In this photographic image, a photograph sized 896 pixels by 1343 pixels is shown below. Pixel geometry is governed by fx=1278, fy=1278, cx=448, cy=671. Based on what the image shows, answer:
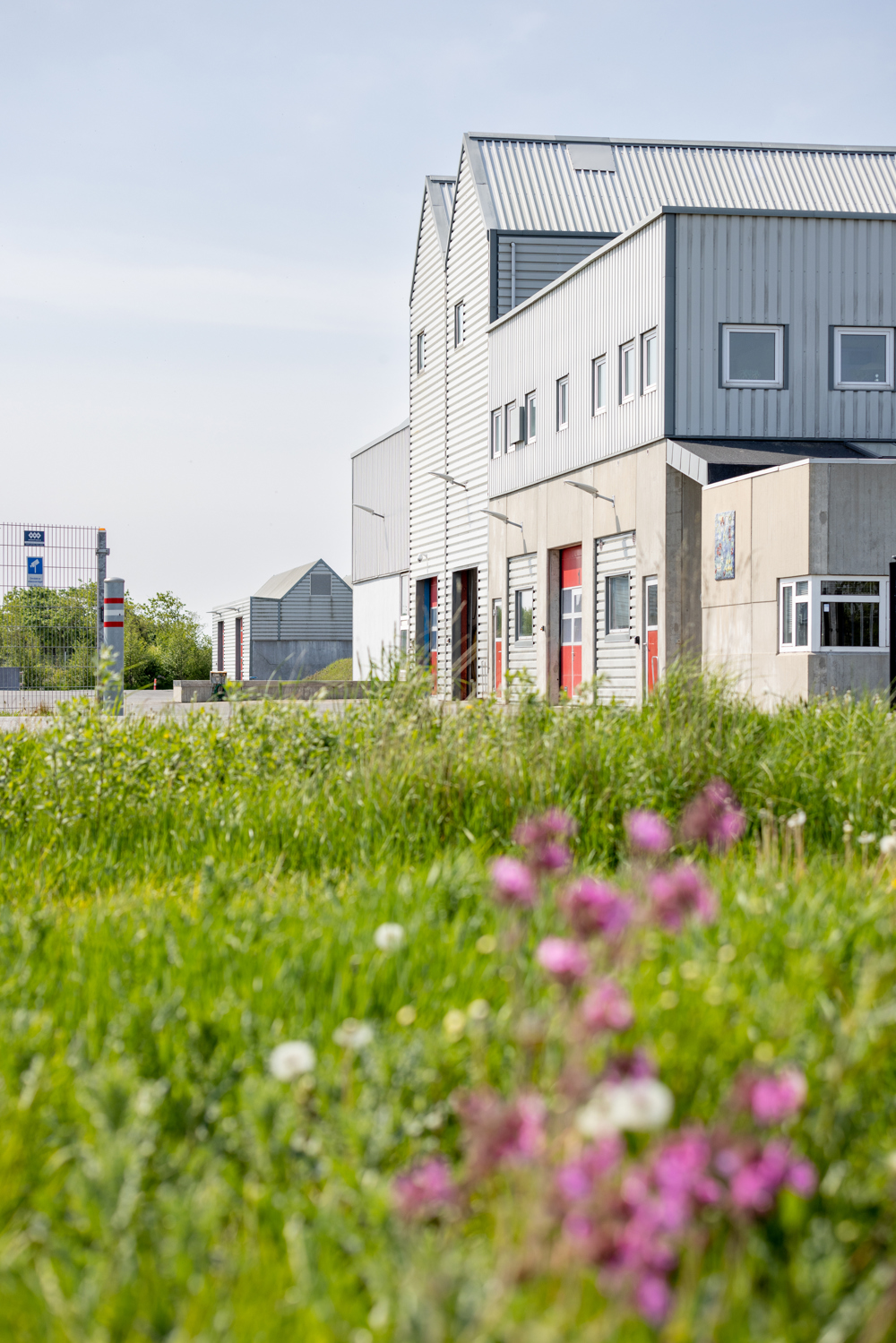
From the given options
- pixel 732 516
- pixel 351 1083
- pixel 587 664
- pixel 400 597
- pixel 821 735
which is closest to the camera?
pixel 351 1083

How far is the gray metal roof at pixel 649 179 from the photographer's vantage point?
101ft

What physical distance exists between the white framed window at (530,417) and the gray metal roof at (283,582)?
1720 inches

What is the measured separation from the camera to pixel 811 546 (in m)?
17.4

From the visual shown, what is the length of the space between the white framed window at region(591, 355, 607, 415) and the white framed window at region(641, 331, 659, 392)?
5.86ft

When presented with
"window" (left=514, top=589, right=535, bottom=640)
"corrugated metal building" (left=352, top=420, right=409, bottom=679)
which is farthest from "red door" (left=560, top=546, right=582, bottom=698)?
"corrugated metal building" (left=352, top=420, right=409, bottom=679)

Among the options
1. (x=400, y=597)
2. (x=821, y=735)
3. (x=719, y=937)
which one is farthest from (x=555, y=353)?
(x=719, y=937)

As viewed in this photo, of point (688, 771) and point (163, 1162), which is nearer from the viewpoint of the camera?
point (163, 1162)

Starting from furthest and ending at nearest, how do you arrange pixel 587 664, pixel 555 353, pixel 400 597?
1. pixel 400 597
2. pixel 555 353
3. pixel 587 664

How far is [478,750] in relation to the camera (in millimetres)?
8008

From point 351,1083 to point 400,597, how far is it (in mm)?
38578

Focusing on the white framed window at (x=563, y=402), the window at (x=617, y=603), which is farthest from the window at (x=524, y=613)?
the window at (x=617, y=603)

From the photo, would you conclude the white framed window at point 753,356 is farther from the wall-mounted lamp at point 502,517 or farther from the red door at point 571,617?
the wall-mounted lamp at point 502,517

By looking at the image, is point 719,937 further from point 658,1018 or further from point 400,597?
point 400,597

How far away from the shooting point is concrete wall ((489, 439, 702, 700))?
2145 cm
